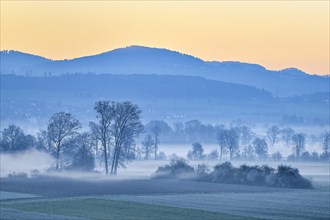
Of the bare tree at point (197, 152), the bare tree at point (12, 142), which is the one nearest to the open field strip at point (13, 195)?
the bare tree at point (12, 142)

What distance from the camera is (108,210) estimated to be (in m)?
70.0

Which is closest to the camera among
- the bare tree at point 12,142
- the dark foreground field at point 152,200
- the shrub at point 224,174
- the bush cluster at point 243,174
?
the dark foreground field at point 152,200

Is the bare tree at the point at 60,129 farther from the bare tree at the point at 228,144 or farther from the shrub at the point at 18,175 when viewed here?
the bare tree at the point at 228,144

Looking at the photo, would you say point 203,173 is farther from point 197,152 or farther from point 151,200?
point 197,152

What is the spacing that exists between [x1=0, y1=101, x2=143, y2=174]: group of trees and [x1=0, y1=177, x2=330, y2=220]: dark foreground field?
1115 cm

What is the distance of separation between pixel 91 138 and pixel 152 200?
4248 cm

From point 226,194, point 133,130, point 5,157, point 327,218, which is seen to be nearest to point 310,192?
point 226,194

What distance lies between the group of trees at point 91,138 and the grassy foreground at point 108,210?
35218 millimetres

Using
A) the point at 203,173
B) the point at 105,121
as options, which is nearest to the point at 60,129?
the point at 105,121

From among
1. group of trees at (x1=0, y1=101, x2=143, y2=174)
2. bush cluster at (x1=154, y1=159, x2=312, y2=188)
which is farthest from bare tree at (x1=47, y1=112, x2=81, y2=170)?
bush cluster at (x1=154, y1=159, x2=312, y2=188)

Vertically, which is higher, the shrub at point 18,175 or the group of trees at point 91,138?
the group of trees at point 91,138

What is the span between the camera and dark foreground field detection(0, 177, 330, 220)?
6588 centimetres

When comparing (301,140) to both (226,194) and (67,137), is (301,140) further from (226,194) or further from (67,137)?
(226,194)

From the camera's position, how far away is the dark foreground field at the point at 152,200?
216 feet
